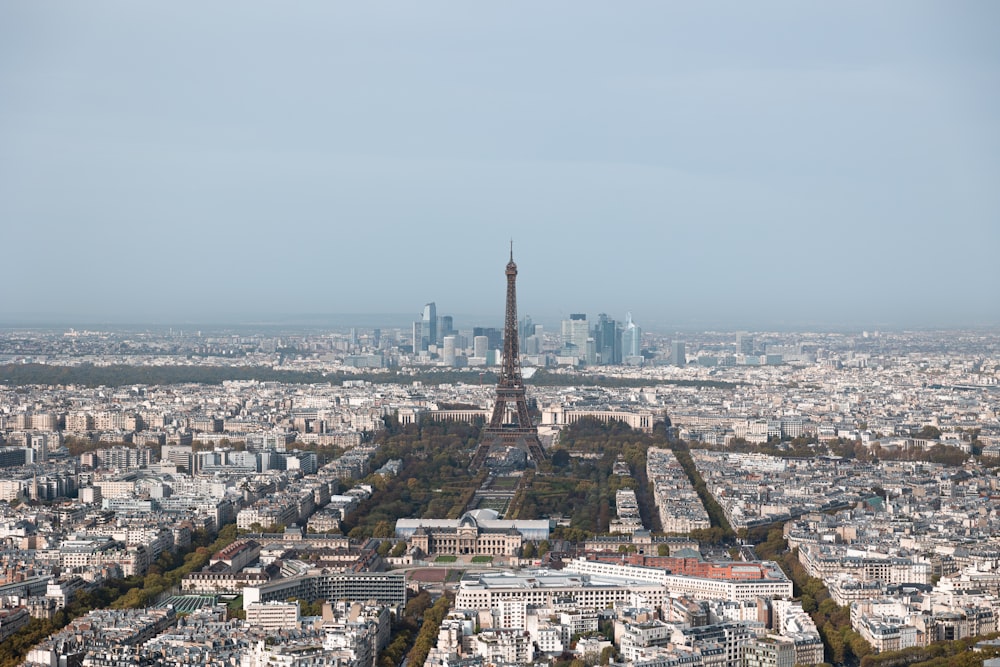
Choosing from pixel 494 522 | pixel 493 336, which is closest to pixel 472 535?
pixel 494 522

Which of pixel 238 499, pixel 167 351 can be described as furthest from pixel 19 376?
pixel 238 499

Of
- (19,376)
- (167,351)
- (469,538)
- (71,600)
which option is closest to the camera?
(71,600)

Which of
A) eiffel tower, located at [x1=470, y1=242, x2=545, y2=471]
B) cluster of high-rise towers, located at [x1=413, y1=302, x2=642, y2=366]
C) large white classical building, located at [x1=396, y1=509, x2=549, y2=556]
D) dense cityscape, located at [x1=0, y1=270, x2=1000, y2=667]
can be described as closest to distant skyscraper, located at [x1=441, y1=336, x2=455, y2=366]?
cluster of high-rise towers, located at [x1=413, y1=302, x2=642, y2=366]

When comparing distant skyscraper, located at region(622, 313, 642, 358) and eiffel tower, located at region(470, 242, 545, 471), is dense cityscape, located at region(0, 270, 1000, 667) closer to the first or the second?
eiffel tower, located at region(470, 242, 545, 471)

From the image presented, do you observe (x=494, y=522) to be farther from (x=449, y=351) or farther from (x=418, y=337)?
(x=418, y=337)

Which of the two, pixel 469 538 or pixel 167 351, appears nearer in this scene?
pixel 469 538

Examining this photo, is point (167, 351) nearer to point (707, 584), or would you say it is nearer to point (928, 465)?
point (928, 465)
